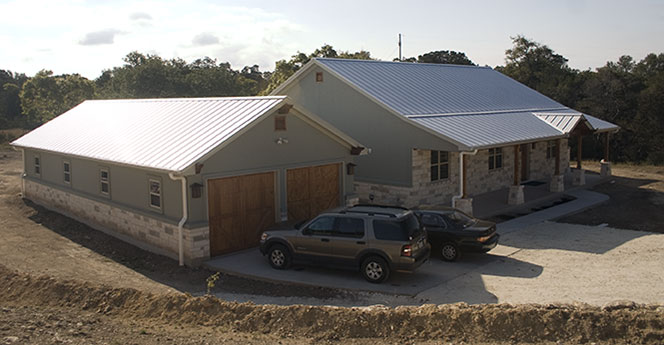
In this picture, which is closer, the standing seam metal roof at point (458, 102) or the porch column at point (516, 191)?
the standing seam metal roof at point (458, 102)

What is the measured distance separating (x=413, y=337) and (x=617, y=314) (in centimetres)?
346

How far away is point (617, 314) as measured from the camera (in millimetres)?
9273

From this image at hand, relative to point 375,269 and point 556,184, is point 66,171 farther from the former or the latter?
point 556,184

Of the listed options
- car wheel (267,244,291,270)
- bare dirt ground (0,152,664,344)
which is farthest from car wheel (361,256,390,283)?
car wheel (267,244,291,270)

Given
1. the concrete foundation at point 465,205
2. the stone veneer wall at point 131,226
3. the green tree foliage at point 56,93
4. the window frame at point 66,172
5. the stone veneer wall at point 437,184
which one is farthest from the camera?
the green tree foliage at point 56,93

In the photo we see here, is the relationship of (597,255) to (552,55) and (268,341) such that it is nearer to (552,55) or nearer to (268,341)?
(268,341)

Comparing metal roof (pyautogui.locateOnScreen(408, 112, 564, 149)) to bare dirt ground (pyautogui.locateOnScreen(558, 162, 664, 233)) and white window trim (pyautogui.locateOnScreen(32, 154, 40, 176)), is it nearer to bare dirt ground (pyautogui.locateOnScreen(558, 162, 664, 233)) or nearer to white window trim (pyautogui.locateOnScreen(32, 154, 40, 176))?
bare dirt ground (pyautogui.locateOnScreen(558, 162, 664, 233))

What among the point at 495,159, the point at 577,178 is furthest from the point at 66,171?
the point at 577,178

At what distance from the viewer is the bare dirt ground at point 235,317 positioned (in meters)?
9.12

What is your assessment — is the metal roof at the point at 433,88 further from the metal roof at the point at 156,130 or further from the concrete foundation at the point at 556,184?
the metal roof at the point at 156,130

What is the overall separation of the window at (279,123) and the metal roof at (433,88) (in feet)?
21.7

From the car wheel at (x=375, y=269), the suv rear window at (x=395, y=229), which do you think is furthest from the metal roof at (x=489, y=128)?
the car wheel at (x=375, y=269)

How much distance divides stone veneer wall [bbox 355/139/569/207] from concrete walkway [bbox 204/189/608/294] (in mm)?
5577

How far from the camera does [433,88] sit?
26859mm
